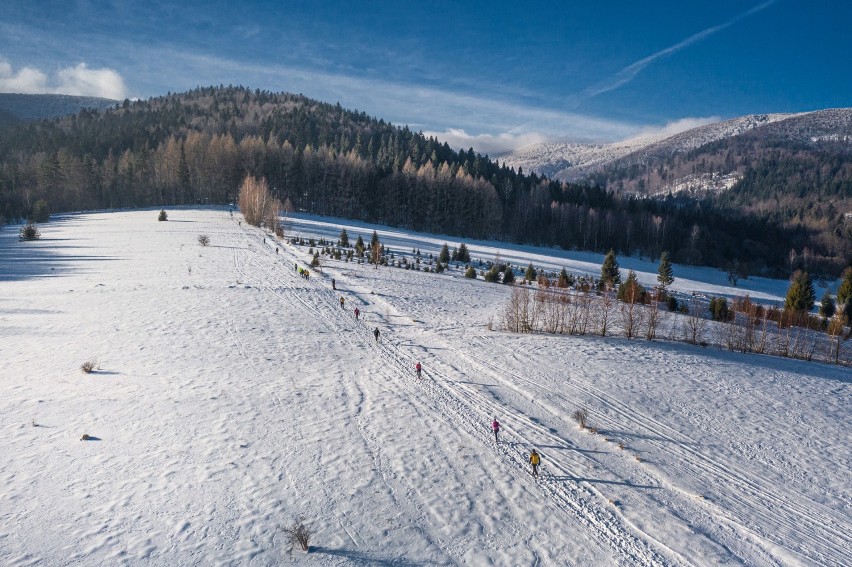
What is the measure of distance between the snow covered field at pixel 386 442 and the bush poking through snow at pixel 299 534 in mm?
248

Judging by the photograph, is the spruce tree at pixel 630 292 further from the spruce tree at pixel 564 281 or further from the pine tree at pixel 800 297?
the pine tree at pixel 800 297

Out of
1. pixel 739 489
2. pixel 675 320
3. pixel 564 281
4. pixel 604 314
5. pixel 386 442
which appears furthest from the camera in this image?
pixel 564 281

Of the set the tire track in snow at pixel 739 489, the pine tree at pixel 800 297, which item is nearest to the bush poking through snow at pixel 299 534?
the tire track in snow at pixel 739 489

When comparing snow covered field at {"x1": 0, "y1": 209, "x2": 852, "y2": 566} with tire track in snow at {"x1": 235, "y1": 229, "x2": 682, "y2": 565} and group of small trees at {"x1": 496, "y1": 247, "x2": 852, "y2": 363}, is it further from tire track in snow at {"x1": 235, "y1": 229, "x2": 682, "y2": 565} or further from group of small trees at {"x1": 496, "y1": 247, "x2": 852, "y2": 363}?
group of small trees at {"x1": 496, "y1": 247, "x2": 852, "y2": 363}

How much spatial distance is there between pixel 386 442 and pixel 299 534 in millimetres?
6166

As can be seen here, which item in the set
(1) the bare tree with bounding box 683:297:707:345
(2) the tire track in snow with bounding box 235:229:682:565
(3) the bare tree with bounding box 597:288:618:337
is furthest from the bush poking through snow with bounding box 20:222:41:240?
(1) the bare tree with bounding box 683:297:707:345

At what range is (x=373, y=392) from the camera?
72.6 ft

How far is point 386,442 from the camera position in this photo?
17453 mm

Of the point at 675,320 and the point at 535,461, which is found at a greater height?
the point at 675,320

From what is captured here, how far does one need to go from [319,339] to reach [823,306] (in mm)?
60676

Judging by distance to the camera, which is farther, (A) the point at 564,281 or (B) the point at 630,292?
(A) the point at 564,281

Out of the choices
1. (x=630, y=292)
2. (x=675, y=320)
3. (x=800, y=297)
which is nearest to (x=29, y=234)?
(x=630, y=292)

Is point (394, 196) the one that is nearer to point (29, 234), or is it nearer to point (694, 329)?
point (29, 234)

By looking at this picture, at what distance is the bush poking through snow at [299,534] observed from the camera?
1152cm
